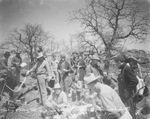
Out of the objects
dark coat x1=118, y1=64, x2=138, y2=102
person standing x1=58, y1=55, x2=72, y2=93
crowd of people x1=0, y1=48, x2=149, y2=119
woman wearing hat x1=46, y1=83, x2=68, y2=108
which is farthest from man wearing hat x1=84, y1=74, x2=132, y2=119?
person standing x1=58, y1=55, x2=72, y2=93

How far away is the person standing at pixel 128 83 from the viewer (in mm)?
1841

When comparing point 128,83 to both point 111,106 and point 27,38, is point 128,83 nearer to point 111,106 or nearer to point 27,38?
point 111,106

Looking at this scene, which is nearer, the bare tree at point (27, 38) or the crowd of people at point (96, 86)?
the crowd of people at point (96, 86)

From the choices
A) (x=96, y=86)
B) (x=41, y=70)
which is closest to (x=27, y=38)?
(x=41, y=70)

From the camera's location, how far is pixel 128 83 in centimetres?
190

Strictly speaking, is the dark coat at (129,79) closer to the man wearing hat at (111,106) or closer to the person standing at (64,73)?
the man wearing hat at (111,106)

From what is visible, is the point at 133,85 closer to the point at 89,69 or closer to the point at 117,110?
the point at 117,110

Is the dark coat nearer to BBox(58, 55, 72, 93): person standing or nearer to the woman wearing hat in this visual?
the woman wearing hat

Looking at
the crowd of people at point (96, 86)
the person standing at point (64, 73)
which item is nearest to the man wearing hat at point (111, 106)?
the crowd of people at point (96, 86)

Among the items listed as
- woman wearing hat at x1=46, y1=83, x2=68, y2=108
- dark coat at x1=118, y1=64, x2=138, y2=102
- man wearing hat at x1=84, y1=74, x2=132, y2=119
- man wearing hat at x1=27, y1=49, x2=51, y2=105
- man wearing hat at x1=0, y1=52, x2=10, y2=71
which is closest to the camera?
man wearing hat at x1=84, y1=74, x2=132, y2=119

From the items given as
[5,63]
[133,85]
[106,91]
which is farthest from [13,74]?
[133,85]

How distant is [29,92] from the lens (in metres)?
3.66

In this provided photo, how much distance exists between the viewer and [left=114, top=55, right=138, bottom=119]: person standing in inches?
72.5

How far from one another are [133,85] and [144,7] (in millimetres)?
1258
